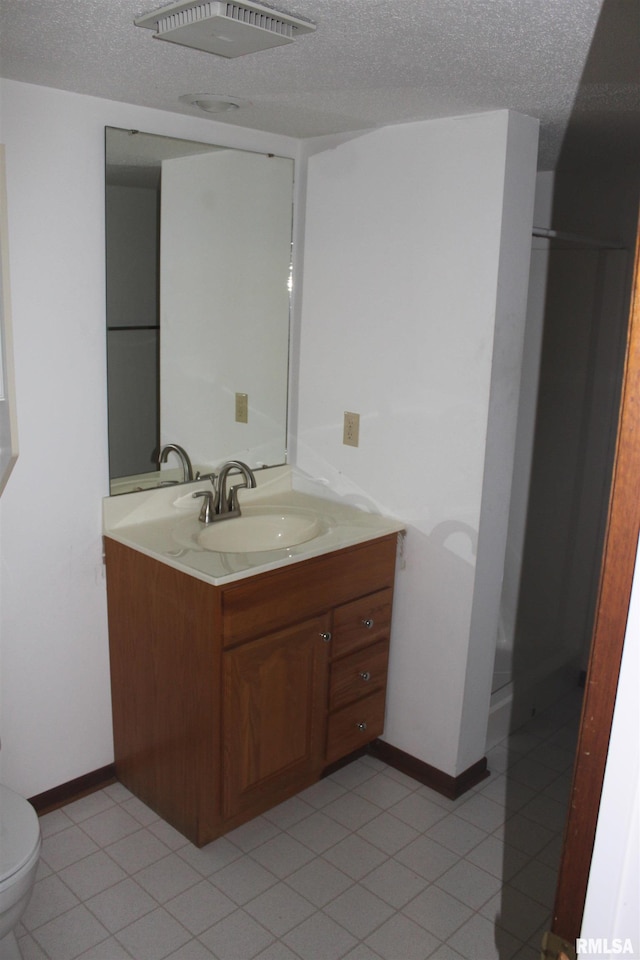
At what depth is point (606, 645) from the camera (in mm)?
764

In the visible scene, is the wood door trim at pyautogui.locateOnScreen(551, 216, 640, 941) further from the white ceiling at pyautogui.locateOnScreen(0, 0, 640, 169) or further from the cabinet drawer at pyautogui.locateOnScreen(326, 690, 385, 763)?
the cabinet drawer at pyautogui.locateOnScreen(326, 690, 385, 763)

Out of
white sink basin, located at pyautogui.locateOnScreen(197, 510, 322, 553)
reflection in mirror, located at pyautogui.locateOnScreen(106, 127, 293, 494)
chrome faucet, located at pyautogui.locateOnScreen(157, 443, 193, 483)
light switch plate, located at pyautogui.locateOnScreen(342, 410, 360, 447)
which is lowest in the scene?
white sink basin, located at pyautogui.locateOnScreen(197, 510, 322, 553)

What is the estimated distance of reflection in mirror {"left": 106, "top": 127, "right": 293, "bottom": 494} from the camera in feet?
7.80

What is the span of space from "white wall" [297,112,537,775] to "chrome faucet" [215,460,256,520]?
315 millimetres

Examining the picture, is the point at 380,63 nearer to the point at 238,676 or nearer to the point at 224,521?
the point at 224,521

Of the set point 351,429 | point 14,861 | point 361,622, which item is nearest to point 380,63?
point 351,429

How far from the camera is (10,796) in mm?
1953

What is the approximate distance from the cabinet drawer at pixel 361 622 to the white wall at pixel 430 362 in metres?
0.08

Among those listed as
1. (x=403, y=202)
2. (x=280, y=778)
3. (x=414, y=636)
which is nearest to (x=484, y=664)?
(x=414, y=636)

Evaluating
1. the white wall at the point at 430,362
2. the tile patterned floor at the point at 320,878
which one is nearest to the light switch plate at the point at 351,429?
the white wall at the point at 430,362

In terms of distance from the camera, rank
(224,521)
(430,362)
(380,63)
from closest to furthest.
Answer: (380,63)
(430,362)
(224,521)

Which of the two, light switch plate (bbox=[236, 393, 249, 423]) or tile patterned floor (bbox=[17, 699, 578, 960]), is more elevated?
light switch plate (bbox=[236, 393, 249, 423])

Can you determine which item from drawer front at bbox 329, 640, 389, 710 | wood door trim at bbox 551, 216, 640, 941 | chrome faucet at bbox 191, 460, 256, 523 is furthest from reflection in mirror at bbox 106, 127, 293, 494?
wood door trim at bbox 551, 216, 640, 941

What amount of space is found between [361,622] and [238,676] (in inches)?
20.5
